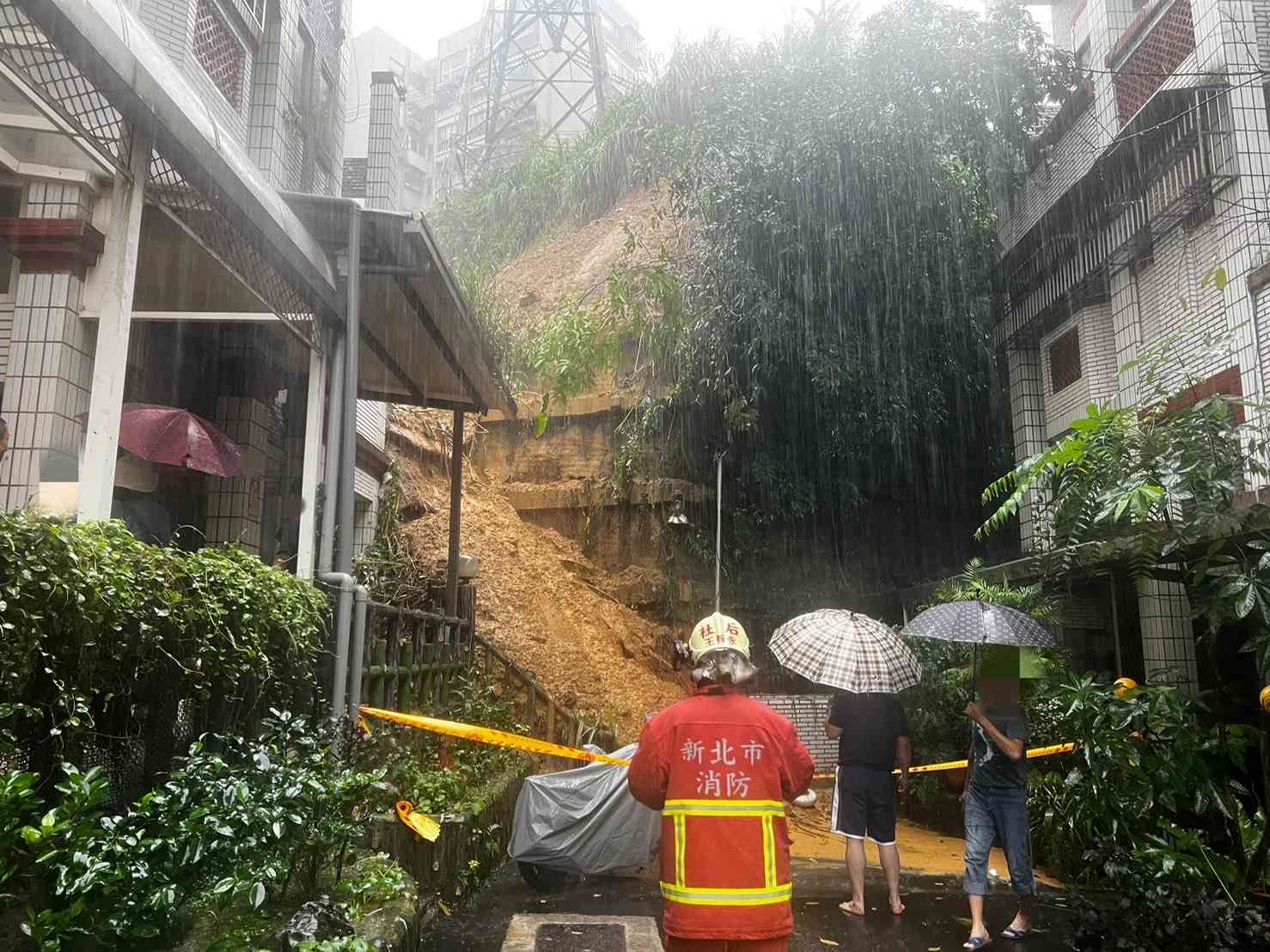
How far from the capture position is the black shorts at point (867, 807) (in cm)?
698

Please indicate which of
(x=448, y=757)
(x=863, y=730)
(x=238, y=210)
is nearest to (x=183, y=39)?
(x=238, y=210)

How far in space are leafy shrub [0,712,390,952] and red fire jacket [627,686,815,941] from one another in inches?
55.0

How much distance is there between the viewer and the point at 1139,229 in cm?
1163

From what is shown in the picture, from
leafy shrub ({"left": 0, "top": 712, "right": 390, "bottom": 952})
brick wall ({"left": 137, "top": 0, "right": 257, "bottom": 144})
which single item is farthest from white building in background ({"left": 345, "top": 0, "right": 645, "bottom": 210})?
leafy shrub ({"left": 0, "top": 712, "right": 390, "bottom": 952})

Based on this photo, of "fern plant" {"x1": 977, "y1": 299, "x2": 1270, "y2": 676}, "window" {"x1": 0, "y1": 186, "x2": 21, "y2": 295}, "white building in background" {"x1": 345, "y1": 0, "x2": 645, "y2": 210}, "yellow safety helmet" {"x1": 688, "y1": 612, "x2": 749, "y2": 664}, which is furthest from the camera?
"white building in background" {"x1": 345, "y1": 0, "x2": 645, "y2": 210}

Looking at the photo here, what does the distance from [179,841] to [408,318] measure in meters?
6.28

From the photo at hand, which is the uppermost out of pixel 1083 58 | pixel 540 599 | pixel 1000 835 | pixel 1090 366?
pixel 1083 58

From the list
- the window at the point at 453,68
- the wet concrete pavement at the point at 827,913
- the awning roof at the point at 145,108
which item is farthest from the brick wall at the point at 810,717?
the window at the point at 453,68

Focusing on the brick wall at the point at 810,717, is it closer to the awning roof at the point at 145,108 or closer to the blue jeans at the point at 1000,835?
the blue jeans at the point at 1000,835

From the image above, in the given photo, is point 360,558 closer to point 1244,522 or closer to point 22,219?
point 22,219

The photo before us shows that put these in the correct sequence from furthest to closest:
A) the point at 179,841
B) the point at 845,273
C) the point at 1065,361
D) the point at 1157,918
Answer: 1. the point at 845,273
2. the point at 1065,361
3. the point at 1157,918
4. the point at 179,841

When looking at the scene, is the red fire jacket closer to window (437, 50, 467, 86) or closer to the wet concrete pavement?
the wet concrete pavement

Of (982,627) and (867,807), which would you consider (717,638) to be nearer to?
(982,627)

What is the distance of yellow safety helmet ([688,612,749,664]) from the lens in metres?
3.87
